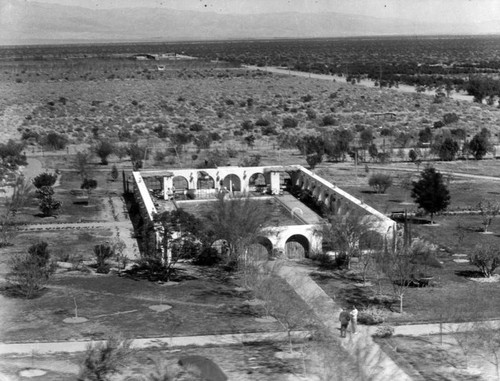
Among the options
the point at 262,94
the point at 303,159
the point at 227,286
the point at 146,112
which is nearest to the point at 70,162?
the point at 303,159

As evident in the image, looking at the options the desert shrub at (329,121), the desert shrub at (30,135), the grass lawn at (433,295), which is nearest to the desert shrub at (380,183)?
the grass lawn at (433,295)

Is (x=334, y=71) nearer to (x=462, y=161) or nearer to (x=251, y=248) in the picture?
(x=462, y=161)

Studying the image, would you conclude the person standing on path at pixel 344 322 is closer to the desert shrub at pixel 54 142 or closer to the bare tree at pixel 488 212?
the bare tree at pixel 488 212

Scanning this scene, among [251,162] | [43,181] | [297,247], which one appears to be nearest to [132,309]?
[297,247]

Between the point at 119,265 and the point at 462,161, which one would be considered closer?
the point at 119,265

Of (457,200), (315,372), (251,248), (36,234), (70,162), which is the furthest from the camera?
(70,162)

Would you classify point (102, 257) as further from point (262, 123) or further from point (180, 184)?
point (262, 123)

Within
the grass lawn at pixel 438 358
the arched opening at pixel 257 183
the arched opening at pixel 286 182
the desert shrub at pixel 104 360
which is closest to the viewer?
the desert shrub at pixel 104 360
